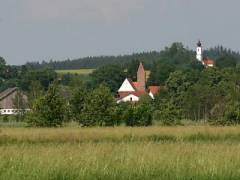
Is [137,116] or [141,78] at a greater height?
[141,78]

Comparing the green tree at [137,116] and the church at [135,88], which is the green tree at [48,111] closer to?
the green tree at [137,116]

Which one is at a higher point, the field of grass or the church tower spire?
the church tower spire

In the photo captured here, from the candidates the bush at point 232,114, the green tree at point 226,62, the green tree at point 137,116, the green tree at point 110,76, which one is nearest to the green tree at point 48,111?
the green tree at point 137,116

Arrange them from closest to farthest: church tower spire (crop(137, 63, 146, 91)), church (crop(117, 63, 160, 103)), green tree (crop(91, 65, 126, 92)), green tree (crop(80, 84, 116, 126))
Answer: green tree (crop(80, 84, 116, 126)) < church (crop(117, 63, 160, 103)) < green tree (crop(91, 65, 126, 92)) < church tower spire (crop(137, 63, 146, 91))

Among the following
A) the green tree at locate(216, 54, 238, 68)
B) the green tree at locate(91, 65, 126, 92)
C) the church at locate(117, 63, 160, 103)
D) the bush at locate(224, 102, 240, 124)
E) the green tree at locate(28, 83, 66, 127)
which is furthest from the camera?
the green tree at locate(216, 54, 238, 68)

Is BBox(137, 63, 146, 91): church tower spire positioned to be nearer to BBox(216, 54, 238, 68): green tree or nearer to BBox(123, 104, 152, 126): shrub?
BBox(216, 54, 238, 68): green tree

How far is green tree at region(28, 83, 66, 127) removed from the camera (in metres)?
43.7

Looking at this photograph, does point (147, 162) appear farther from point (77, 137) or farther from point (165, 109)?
point (165, 109)

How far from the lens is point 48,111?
144 feet

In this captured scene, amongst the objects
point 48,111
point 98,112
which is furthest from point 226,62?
point 48,111

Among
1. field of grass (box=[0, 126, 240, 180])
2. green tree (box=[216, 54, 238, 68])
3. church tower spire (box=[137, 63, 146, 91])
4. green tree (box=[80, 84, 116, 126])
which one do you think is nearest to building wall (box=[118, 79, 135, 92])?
church tower spire (box=[137, 63, 146, 91])

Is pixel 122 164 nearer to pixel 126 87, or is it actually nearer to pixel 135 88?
pixel 126 87

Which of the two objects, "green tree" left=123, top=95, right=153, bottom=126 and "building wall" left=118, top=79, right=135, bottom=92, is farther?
"building wall" left=118, top=79, right=135, bottom=92

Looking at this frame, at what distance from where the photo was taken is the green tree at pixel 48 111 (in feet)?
143
